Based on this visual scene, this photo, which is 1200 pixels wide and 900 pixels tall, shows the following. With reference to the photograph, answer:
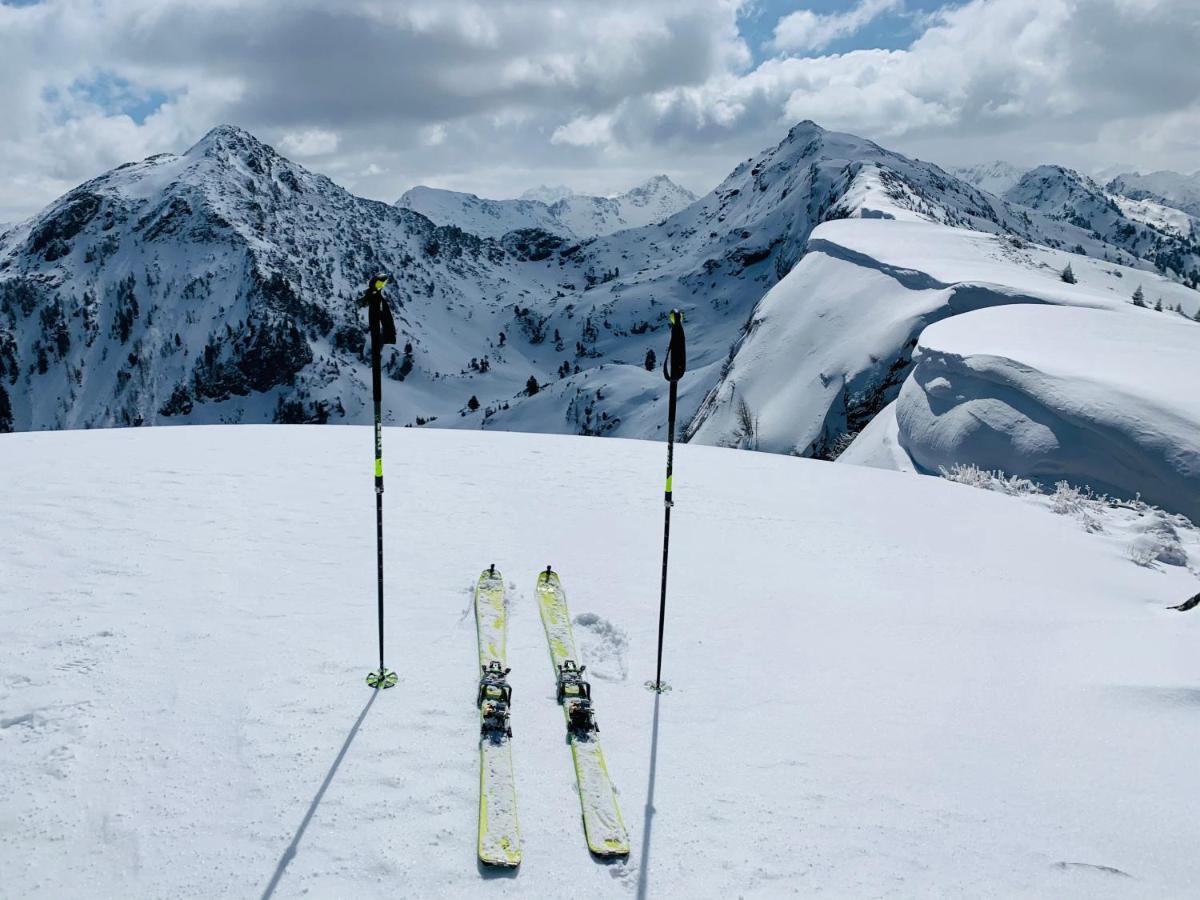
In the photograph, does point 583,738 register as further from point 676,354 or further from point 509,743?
point 676,354

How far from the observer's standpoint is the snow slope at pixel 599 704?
5430mm

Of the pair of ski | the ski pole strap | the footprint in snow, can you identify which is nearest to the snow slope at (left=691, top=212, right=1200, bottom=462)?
the ski pole strap

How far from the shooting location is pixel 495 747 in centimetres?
658

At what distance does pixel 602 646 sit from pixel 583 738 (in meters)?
1.92

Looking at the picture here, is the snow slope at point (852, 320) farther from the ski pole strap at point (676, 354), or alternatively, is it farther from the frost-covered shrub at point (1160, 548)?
the ski pole strap at point (676, 354)

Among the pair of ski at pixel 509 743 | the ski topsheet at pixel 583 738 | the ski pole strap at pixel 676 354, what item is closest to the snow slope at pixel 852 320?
the ski pole strap at pixel 676 354

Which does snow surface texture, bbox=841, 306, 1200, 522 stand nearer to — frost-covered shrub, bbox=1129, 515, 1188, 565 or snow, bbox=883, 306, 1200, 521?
snow, bbox=883, 306, 1200, 521

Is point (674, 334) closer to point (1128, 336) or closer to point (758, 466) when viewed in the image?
point (758, 466)

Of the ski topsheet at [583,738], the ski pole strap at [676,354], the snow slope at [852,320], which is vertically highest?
the snow slope at [852,320]

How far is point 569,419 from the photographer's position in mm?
118875

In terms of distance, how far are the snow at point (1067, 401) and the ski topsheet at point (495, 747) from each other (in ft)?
49.6

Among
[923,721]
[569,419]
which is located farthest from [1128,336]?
[569,419]

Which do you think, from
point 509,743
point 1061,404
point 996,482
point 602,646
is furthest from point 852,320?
point 509,743

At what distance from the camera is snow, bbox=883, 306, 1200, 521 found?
15719mm
